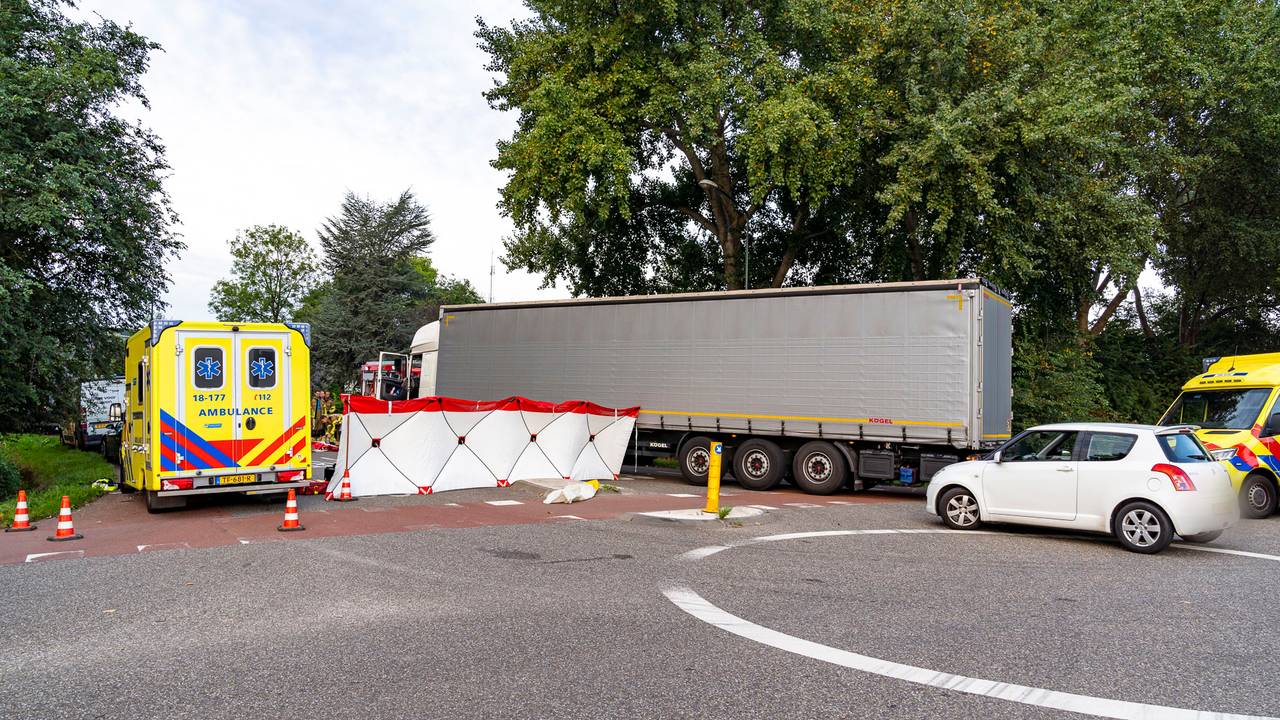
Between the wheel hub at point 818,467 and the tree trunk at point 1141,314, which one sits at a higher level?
the tree trunk at point 1141,314

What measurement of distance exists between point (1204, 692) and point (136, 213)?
720 inches

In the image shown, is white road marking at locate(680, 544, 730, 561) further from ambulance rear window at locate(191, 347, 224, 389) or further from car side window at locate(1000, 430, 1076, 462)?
ambulance rear window at locate(191, 347, 224, 389)

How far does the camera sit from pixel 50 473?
76.9 ft

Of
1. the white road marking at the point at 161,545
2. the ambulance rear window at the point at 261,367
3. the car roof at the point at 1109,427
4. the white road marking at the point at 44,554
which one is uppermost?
the ambulance rear window at the point at 261,367

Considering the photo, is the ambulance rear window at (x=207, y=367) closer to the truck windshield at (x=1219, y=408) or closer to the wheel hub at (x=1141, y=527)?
the wheel hub at (x=1141, y=527)

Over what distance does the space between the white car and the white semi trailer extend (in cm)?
385

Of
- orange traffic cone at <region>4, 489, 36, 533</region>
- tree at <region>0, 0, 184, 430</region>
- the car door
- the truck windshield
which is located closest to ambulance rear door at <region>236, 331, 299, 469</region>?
orange traffic cone at <region>4, 489, 36, 533</region>

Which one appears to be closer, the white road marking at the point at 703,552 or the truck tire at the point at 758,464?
the white road marking at the point at 703,552

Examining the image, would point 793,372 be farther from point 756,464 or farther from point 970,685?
point 970,685

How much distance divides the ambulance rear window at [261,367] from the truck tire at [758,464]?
846 cm

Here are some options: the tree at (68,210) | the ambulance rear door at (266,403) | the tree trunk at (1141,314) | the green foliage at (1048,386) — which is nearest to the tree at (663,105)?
the green foliage at (1048,386)

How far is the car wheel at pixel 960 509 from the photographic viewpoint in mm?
11281

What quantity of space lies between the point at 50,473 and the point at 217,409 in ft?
48.7

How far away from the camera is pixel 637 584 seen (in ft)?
25.1
